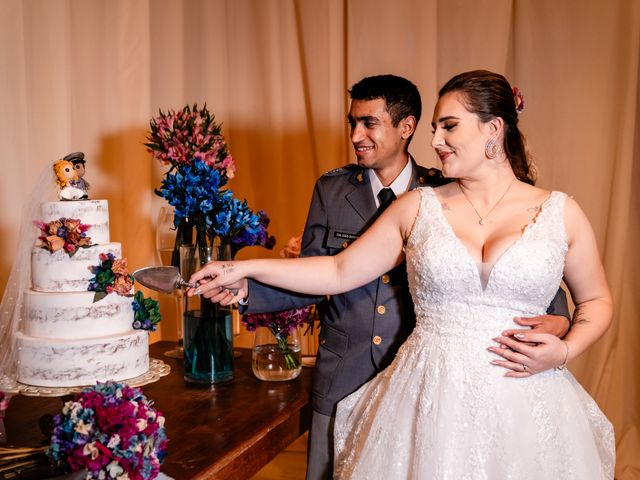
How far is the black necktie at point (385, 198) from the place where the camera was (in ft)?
7.27

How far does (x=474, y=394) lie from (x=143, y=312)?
101cm

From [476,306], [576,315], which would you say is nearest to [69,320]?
[476,306]

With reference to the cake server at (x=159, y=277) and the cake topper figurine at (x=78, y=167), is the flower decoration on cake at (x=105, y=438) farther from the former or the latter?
the cake topper figurine at (x=78, y=167)

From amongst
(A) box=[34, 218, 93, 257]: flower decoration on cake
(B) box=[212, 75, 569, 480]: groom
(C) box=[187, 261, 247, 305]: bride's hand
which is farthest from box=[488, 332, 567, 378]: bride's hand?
(A) box=[34, 218, 93, 257]: flower decoration on cake

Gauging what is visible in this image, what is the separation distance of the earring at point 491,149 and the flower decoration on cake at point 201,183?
72cm

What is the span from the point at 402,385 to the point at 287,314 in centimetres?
60

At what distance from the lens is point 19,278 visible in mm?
2154

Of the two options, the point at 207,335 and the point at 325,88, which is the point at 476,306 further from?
the point at 325,88

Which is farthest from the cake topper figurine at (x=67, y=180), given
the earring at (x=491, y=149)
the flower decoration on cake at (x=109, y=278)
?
the earring at (x=491, y=149)

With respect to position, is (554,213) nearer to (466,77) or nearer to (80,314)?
(466,77)

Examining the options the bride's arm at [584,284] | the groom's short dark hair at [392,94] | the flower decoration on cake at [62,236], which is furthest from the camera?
the groom's short dark hair at [392,94]

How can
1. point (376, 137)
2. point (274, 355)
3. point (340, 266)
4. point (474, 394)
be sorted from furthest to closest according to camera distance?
point (274, 355)
point (376, 137)
point (340, 266)
point (474, 394)

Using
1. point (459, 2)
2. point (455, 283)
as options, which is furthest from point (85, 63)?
point (455, 283)

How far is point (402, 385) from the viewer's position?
73.9 inches
